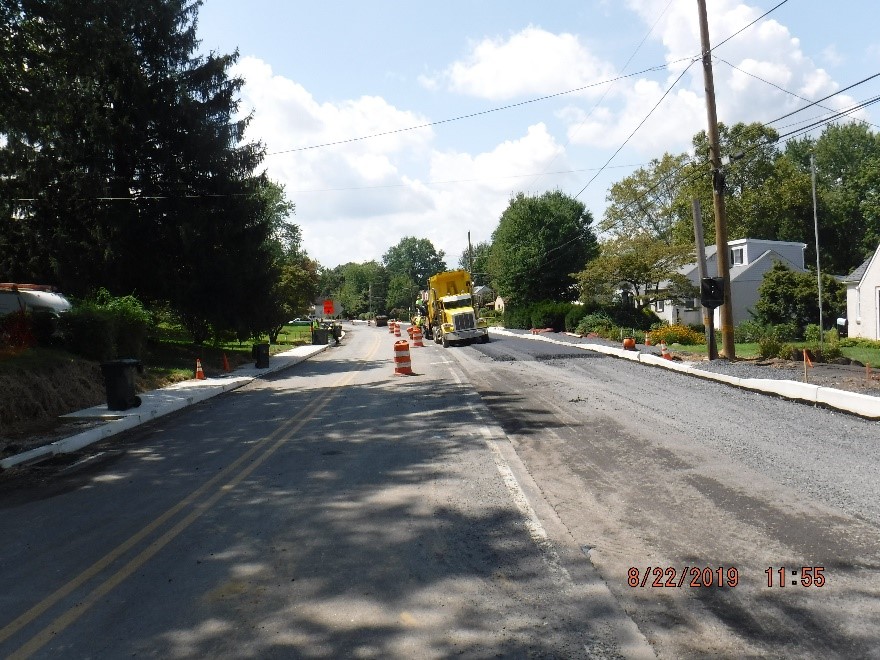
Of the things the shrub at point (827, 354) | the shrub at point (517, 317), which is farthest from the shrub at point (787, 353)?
the shrub at point (517, 317)

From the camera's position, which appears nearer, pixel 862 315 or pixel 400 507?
pixel 400 507

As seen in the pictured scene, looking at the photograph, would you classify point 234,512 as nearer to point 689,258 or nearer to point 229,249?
point 229,249

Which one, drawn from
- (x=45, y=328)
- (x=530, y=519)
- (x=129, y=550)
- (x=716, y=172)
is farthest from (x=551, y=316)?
(x=129, y=550)

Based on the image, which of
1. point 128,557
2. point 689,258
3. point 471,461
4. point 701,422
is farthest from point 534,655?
point 689,258

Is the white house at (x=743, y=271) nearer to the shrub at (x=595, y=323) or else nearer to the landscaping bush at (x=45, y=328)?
the shrub at (x=595, y=323)

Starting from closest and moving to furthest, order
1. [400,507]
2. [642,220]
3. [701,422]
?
1. [400,507]
2. [701,422]
3. [642,220]

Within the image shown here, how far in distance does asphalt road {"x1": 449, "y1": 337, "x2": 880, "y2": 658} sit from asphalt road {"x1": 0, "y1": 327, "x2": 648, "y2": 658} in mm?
341

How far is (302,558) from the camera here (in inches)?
211

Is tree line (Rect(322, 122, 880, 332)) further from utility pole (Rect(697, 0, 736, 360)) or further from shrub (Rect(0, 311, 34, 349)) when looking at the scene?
shrub (Rect(0, 311, 34, 349))

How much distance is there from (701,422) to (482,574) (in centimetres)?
709

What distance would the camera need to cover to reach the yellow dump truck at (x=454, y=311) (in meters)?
37.8

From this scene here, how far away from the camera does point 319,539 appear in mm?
5824

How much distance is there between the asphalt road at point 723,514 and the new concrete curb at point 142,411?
710 centimetres

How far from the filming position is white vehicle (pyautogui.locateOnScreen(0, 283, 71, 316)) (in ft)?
63.7
